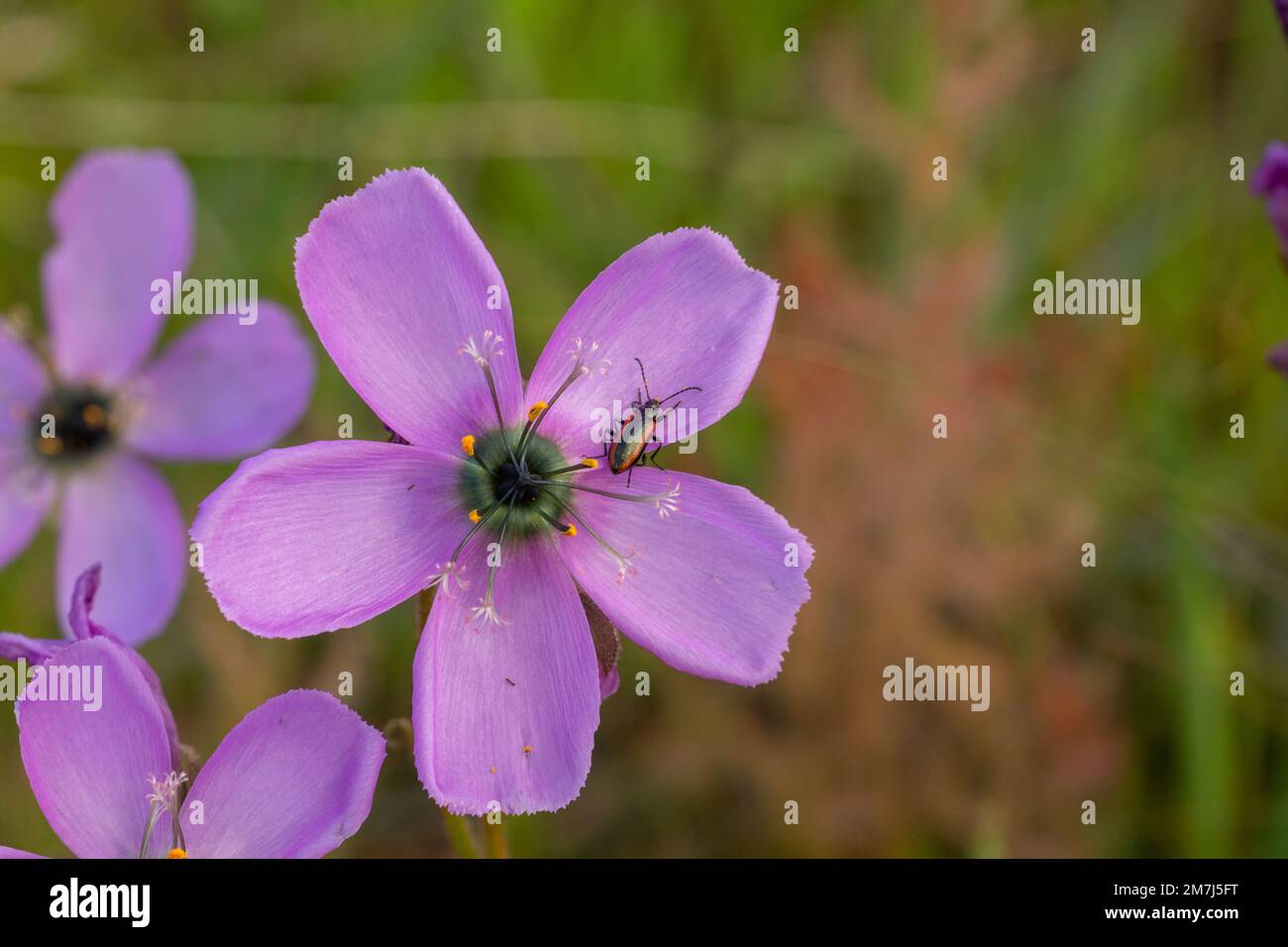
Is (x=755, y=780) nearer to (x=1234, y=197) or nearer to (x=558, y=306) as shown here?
(x=558, y=306)

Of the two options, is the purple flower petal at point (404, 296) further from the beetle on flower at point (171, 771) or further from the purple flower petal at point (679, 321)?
the beetle on flower at point (171, 771)

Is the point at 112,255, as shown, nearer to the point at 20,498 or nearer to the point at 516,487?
the point at 20,498

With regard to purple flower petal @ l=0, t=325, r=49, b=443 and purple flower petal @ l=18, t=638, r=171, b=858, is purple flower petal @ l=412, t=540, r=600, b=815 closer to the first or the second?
purple flower petal @ l=18, t=638, r=171, b=858

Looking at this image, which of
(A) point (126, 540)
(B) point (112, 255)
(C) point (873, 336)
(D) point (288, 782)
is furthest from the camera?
(C) point (873, 336)

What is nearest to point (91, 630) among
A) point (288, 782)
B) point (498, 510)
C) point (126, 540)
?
point (288, 782)

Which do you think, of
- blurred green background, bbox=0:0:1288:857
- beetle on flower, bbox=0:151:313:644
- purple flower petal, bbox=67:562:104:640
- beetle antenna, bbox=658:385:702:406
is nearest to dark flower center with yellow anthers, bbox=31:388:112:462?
beetle on flower, bbox=0:151:313:644
